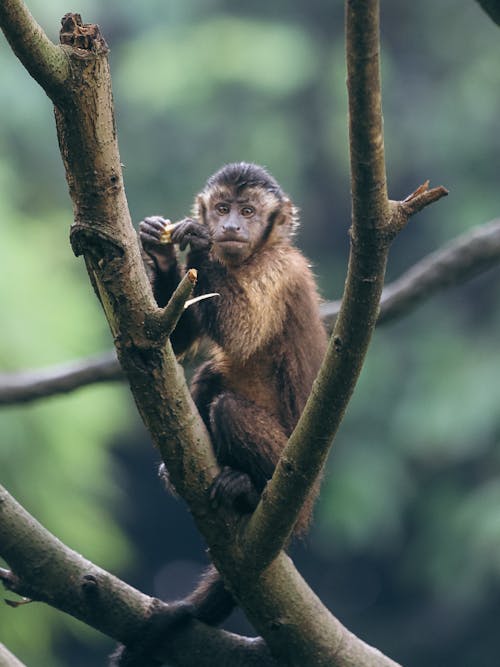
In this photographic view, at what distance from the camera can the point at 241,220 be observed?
604 cm

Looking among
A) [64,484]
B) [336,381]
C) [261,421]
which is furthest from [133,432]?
[336,381]

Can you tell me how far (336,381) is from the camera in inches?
153

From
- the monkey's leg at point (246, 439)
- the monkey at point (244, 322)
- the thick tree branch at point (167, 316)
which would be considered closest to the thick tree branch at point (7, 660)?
the monkey at point (244, 322)

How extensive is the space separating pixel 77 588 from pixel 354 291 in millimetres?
1674

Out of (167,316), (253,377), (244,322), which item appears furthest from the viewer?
(253,377)

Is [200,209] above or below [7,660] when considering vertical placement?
above

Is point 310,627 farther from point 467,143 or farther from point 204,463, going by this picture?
point 467,143

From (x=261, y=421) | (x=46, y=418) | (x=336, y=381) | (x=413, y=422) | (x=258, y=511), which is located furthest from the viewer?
(x=413, y=422)

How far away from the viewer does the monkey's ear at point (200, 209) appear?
6.34 metres

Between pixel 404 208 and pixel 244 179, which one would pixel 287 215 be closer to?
pixel 244 179

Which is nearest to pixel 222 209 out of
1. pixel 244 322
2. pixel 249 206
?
pixel 249 206

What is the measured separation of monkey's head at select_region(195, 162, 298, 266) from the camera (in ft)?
19.9

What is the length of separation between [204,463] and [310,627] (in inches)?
30.8

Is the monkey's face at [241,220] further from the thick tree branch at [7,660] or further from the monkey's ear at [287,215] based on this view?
the thick tree branch at [7,660]
